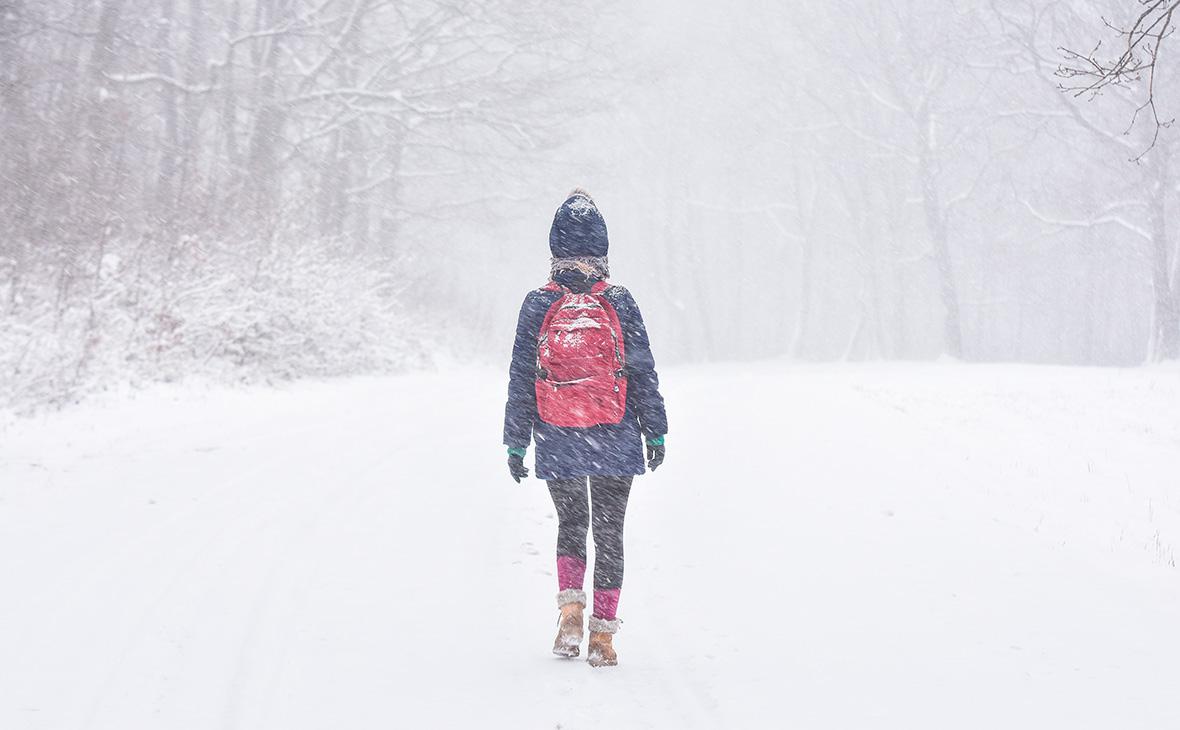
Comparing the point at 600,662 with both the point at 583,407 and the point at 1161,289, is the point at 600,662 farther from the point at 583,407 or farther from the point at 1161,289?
the point at 1161,289

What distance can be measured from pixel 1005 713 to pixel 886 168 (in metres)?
33.1

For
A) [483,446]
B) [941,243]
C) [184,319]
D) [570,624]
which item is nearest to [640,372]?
[570,624]

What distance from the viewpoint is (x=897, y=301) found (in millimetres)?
36469

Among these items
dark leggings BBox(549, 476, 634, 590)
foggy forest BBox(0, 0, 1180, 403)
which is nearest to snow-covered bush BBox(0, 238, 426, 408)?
foggy forest BBox(0, 0, 1180, 403)

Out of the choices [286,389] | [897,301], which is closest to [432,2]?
[286,389]

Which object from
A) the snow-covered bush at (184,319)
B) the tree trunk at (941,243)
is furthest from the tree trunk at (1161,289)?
the snow-covered bush at (184,319)

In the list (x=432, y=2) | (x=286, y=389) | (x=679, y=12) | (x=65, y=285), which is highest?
(x=679, y=12)

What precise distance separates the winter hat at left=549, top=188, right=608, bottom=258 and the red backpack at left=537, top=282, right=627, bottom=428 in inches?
9.4

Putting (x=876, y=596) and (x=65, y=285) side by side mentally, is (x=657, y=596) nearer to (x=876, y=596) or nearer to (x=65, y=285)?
(x=876, y=596)

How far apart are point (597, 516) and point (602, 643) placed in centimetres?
58

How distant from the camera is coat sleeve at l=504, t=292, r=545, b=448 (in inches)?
166

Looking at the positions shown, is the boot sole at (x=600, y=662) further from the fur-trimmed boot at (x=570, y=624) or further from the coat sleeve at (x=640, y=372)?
the coat sleeve at (x=640, y=372)

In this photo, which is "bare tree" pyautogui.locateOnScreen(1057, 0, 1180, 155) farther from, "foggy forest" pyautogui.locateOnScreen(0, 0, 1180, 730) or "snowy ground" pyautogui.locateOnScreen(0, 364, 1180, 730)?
"snowy ground" pyautogui.locateOnScreen(0, 364, 1180, 730)

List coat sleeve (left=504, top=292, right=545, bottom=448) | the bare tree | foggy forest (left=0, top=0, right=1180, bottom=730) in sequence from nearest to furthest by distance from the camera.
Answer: foggy forest (left=0, top=0, right=1180, bottom=730) → coat sleeve (left=504, top=292, right=545, bottom=448) → the bare tree
